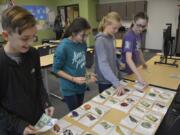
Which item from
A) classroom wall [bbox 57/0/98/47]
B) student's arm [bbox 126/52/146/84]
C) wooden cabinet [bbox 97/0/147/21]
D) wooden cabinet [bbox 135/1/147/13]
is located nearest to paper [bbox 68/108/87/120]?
student's arm [bbox 126/52/146/84]

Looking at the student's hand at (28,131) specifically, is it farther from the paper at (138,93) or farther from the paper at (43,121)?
the paper at (138,93)

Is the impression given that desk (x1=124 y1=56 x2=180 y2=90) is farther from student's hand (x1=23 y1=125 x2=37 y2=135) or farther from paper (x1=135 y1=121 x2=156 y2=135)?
student's hand (x1=23 y1=125 x2=37 y2=135)

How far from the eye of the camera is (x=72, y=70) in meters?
1.50

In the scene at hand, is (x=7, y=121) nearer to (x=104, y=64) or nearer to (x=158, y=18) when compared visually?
(x=104, y=64)

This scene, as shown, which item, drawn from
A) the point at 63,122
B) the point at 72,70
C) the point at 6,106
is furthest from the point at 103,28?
the point at 6,106

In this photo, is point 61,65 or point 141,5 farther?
point 141,5

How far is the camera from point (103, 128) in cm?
104

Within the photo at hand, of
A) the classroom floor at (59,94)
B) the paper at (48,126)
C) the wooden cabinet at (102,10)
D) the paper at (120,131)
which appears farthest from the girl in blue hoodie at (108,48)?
the wooden cabinet at (102,10)

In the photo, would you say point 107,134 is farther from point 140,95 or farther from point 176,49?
point 176,49

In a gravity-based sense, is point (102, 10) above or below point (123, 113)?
above

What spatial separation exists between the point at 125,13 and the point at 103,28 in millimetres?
5854

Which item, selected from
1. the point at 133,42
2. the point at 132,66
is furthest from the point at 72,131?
the point at 133,42

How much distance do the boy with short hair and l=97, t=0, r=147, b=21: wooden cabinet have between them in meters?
6.17

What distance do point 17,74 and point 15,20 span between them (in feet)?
0.91
